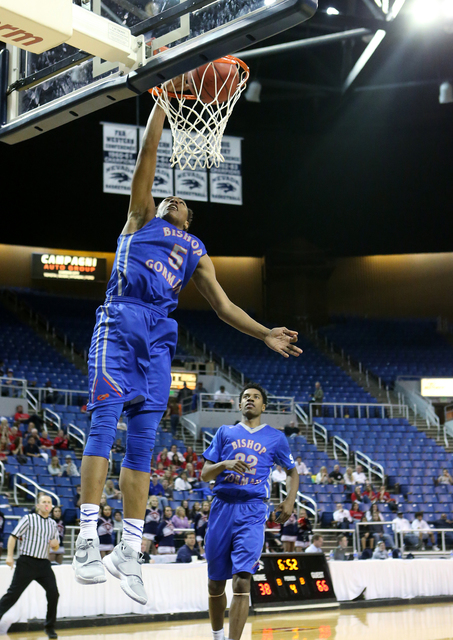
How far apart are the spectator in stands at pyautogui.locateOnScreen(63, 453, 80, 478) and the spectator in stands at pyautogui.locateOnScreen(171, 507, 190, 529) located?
3.03 metres

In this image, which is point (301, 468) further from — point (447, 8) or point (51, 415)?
point (447, 8)

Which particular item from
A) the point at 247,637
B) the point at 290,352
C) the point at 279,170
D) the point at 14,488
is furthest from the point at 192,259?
the point at 279,170

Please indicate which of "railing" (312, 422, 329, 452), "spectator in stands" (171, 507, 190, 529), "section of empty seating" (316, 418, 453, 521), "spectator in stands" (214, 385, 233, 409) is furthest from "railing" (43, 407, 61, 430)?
"section of empty seating" (316, 418, 453, 521)

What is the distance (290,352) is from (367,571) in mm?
10356

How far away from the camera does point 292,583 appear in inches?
487

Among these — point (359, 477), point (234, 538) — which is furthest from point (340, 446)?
point (234, 538)

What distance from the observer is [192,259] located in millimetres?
4648

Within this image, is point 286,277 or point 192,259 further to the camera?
point 286,277

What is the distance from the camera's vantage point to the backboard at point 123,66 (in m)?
3.87

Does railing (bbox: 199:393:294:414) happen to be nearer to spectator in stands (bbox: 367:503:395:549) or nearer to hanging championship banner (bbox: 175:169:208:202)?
hanging championship banner (bbox: 175:169:208:202)

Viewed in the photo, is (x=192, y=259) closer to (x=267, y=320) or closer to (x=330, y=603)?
(x=330, y=603)

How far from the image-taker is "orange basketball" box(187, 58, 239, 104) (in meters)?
4.94

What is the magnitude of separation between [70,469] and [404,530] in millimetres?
7226

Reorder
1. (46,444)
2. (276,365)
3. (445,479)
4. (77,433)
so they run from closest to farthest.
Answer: (46,444)
(77,433)
(445,479)
(276,365)
